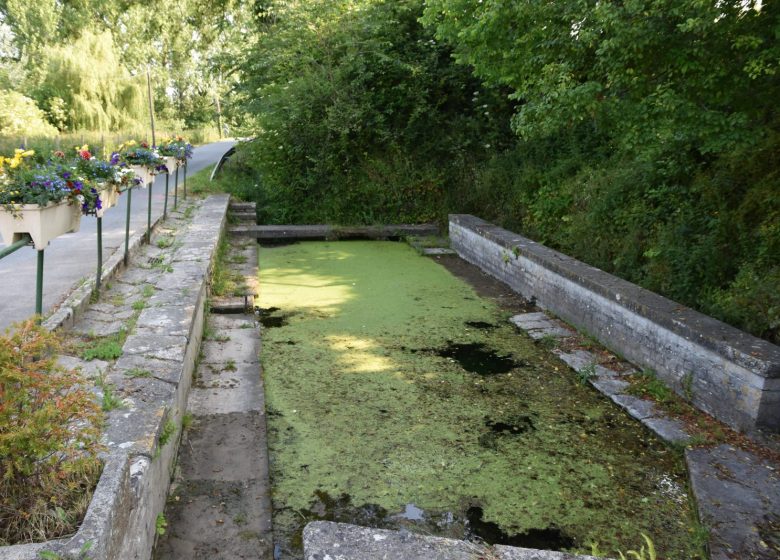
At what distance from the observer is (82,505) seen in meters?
1.90

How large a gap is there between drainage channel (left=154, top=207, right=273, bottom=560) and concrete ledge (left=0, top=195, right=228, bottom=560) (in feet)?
0.37

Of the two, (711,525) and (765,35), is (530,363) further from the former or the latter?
(765,35)

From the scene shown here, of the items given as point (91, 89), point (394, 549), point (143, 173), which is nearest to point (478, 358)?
point (394, 549)

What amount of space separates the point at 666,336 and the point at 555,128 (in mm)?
1838

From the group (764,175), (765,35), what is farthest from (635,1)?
(764,175)

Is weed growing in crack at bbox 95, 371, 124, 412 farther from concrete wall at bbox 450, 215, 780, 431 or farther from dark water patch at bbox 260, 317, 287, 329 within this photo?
concrete wall at bbox 450, 215, 780, 431

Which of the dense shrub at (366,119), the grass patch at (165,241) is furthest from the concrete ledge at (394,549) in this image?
the dense shrub at (366,119)

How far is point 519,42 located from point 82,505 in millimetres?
5120

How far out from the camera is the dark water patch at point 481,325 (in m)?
6.07

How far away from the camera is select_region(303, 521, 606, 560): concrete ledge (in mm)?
1825

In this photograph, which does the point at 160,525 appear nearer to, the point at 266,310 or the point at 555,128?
the point at 266,310

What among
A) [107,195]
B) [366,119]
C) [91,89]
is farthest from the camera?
[91,89]

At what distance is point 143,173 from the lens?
6840mm

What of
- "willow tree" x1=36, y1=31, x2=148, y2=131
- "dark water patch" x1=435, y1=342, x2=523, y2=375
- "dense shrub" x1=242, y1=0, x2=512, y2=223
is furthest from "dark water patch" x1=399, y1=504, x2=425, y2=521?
"willow tree" x1=36, y1=31, x2=148, y2=131
